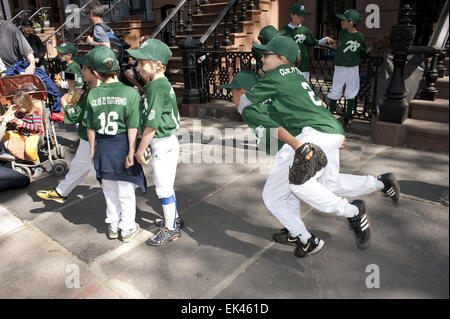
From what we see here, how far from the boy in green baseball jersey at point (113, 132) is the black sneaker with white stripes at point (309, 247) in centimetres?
157

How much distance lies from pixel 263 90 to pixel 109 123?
141cm

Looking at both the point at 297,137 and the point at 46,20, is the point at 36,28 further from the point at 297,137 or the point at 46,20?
the point at 297,137

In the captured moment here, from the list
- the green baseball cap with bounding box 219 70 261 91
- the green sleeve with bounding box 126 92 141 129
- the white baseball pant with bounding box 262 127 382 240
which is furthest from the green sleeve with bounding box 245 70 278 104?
the green sleeve with bounding box 126 92 141 129

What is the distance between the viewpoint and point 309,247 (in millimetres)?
3068

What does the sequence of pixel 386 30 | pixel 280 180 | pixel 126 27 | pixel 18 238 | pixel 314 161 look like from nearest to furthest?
pixel 314 161 < pixel 280 180 < pixel 18 238 < pixel 386 30 < pixel 126 27

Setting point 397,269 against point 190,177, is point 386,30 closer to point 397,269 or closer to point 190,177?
point 190,177

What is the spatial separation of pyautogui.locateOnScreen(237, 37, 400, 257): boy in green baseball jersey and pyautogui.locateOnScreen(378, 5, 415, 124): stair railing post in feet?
10.3

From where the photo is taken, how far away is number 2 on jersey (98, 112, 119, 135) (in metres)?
3.16

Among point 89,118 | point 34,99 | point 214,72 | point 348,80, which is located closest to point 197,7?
point 214,72

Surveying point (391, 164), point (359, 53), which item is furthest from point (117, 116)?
point (359, 53)

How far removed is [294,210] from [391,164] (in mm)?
2476

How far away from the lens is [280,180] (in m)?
3.04

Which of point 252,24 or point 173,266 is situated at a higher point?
point 252,24

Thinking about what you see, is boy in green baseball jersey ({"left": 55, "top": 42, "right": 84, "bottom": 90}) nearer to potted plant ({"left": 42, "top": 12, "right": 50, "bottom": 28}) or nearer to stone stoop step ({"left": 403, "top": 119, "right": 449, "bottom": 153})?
stone stoop step ({"left": 403, "top": 119, "right": 449, "bottom": 153})
